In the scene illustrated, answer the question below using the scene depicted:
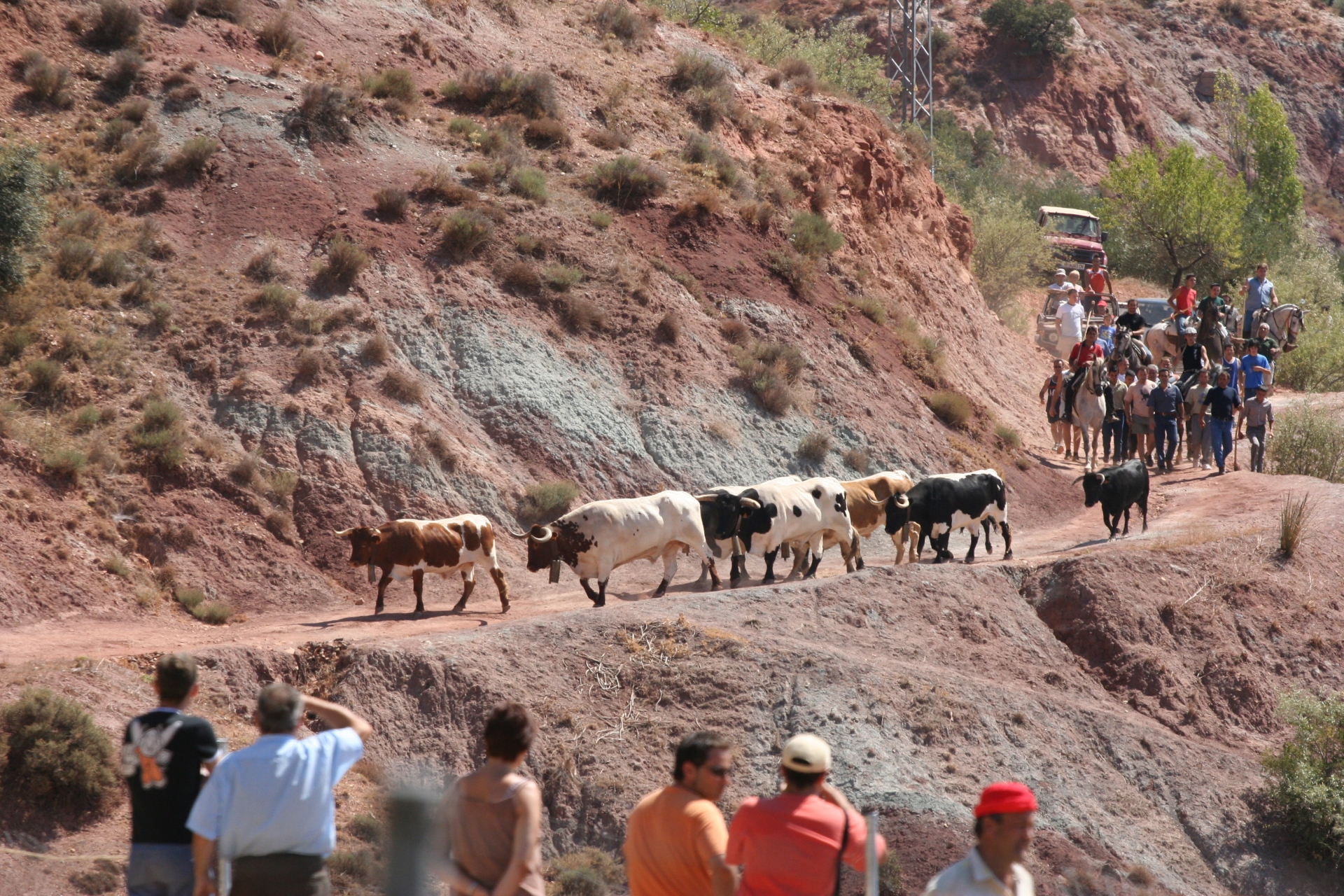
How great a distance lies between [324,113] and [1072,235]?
2831 centimetres

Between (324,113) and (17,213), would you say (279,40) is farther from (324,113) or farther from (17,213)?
(17,213)

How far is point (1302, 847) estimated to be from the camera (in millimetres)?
13727

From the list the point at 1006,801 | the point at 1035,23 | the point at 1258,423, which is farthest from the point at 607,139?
the point at 1035,23

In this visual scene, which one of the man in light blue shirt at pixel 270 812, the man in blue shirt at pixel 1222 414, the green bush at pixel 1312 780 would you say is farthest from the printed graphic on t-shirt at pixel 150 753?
the man in blue shirt at pixel 1222 414

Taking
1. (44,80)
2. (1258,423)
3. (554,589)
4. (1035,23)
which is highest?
(1035,23)

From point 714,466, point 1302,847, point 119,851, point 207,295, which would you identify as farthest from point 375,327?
point 1302,847

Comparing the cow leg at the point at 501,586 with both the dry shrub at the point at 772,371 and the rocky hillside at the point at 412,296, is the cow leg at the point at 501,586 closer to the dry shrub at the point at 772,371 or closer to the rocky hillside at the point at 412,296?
the rocky hillside at the point at 412,296

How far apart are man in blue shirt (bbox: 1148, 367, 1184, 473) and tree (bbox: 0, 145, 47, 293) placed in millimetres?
19441

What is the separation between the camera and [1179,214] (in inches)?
1965

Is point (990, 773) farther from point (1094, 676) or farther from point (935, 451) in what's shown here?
point (935, 451)

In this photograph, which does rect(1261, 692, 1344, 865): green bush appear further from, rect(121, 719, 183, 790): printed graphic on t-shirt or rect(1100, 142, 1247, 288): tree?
rect(1100, 142, 1247, 288): tree

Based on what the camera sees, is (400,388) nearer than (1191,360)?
Yes

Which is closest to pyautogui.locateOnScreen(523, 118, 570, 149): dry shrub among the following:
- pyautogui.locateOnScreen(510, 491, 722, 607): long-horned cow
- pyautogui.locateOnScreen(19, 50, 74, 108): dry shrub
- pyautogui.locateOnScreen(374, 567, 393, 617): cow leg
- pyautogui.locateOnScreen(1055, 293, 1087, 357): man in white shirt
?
pyautogui.locateOnScreen(19, 50, 74, 108): dry shrub

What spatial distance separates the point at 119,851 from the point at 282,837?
5.33 meters
